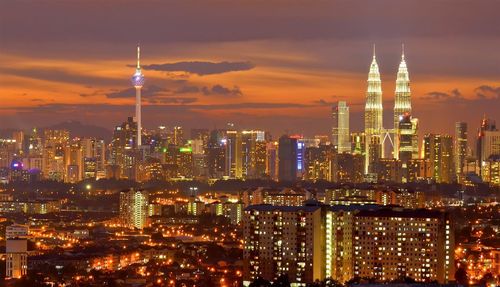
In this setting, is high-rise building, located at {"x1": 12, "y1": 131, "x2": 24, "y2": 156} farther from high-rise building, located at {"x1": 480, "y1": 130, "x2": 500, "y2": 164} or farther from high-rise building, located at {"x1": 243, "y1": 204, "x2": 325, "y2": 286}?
high-rise building, located at {"x1": 243, "y1": 204, "x2": 325, "y2": 286}

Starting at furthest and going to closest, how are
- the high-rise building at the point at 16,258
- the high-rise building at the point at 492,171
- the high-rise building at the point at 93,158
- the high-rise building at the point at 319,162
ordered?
the high-rise building at the point at 93,158, the high-rise building at the point at 319,162, the high-rise building at the point at 492,171, the high-rise building at the point at 16,258

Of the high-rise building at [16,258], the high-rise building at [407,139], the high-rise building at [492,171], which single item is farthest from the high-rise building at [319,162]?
the high-rise building at [16,258]

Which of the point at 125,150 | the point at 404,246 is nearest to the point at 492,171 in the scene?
the point at 125,150

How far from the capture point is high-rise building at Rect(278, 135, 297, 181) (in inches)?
2239

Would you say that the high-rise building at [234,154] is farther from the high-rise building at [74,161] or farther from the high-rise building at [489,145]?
the high-rise building at [489,145]

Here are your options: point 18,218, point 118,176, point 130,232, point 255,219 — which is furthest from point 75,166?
point 255,219

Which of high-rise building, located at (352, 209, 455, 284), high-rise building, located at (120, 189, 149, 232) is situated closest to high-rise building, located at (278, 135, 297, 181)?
high-rise building, located at (120, 189, 149, 232)

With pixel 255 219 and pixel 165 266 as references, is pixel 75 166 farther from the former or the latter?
pixel 255 219

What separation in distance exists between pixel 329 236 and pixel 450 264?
6.48ft

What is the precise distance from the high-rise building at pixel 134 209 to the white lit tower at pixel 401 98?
17.8 m

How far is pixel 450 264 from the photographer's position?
21234mm

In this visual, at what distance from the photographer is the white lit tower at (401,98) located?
5597 cm

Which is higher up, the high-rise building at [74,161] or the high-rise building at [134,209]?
the high-rise building at [74,161]

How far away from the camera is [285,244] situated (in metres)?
21.3
